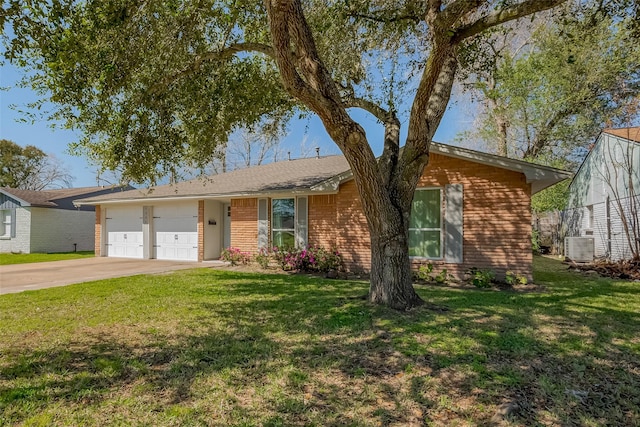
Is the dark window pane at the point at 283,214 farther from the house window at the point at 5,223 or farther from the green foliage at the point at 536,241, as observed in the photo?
the house window at the point at 5,223

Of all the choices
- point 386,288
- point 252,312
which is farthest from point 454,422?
point 252,312

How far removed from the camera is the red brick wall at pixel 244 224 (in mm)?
12625

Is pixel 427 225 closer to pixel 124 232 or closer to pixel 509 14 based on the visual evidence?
pixel 509 14

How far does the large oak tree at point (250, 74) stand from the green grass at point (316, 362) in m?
1.57

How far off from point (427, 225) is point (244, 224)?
656 centimetres

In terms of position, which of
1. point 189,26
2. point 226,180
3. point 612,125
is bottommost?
point 226,180

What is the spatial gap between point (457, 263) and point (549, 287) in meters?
2.09

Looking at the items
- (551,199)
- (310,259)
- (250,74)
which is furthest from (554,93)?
(250,74)

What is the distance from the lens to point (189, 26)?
620 cm

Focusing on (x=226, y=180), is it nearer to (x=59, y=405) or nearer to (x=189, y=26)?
(x=189, y=26)

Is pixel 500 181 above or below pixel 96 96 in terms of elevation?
below

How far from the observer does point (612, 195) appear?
13156 mm

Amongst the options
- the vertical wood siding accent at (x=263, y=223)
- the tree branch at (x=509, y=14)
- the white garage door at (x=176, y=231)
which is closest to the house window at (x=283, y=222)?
the vertical wood siding accent at (x=263, y=223)

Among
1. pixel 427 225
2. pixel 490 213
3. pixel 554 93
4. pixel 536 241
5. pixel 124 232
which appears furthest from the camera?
pixel 536 241
